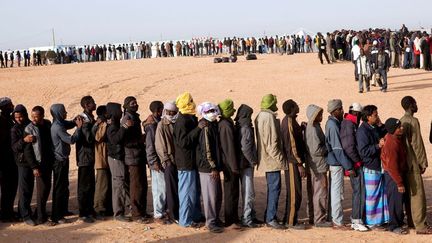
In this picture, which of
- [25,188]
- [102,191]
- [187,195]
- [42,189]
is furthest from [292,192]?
[25,188]

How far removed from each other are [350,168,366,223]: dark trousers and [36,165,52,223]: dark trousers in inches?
161

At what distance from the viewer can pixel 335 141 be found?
7.50 metres

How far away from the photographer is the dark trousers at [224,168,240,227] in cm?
771

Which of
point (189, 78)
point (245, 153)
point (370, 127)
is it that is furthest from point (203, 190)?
point (189, 78)

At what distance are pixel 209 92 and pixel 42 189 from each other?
13.8m

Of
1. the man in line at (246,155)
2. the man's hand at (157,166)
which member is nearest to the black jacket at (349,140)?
the man in line at (246,155)

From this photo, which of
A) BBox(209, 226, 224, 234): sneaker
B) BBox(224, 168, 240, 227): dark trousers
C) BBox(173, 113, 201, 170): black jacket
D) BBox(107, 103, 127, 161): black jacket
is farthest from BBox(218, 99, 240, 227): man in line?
BBox(107, 103, 127, 161): black jacket

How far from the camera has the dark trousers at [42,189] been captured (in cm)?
801

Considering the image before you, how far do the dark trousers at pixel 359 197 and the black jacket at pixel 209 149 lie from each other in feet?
5.76

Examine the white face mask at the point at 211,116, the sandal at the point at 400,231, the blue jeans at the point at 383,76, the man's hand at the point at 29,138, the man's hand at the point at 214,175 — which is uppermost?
the blue jeans at the point at 383,76

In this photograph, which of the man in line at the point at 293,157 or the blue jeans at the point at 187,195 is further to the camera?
the blue jeans at the point at 187,195

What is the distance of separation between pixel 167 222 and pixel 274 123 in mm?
2014

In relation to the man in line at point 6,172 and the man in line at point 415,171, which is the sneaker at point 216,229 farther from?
the man in line at point 6,172

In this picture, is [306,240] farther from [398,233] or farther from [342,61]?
[342,61]
